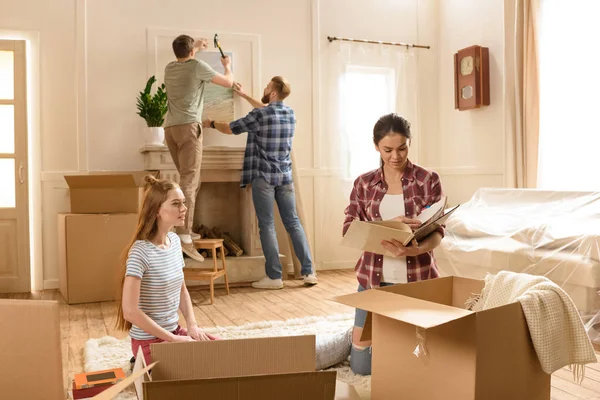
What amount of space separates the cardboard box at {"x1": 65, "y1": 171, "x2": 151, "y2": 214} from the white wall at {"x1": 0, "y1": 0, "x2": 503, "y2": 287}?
65 cm

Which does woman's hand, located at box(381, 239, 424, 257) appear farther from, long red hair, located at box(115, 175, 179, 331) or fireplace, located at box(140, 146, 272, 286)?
fireplace, located at box(140, 146, 272, 286)

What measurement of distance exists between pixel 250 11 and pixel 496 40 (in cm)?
225

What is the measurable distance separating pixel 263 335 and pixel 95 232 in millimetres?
1765

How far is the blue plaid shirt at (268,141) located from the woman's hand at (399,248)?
273cm

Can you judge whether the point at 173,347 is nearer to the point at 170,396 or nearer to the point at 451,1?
the point at 170,396

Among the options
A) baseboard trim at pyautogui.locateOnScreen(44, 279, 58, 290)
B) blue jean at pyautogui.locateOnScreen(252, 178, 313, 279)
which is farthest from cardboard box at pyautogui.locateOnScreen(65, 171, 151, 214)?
blue jean at pyautogui.locateOnScreen(252, 178, 313, 279)

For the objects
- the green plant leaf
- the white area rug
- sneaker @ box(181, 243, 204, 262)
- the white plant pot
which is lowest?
the white area rug

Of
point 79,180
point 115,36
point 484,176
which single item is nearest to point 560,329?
point 79,180

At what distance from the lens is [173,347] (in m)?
1.19

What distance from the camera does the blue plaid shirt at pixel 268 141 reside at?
4.84 metres

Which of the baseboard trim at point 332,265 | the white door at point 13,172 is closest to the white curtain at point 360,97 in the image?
the baseboard trim at point 332,265

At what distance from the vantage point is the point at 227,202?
18.1 feet

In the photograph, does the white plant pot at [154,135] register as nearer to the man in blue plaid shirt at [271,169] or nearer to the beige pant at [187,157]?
the beige pant at [187,157]

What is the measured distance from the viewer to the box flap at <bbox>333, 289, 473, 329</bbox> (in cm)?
133
